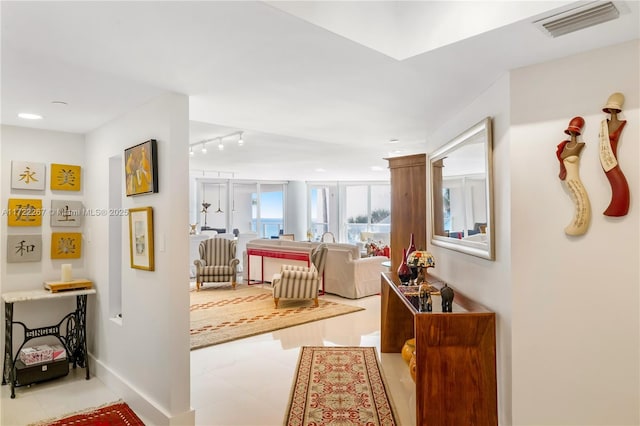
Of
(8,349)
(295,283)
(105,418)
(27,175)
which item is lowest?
→ (105,418)

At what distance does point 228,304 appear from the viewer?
6.25m

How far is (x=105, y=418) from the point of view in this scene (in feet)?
9.30

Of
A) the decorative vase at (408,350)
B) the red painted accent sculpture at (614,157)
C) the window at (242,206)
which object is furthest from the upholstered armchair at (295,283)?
the red painted accent sculpture at (614,157)

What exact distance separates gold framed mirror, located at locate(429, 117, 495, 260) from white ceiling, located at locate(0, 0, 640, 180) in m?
0.34

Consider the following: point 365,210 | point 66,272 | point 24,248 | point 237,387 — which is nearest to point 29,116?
point 24,248

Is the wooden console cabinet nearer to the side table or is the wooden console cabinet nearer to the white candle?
the side table

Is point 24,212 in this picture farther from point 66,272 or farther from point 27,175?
point 66,272

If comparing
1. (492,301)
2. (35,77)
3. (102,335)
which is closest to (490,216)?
(492,301)

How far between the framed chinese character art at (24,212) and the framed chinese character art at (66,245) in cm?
20

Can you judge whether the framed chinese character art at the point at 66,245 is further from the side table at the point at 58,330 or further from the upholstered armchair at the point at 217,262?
the upholstered armchair at the point at 217,262

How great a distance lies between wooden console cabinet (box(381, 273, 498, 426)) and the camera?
2.30m

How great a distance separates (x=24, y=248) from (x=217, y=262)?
4447 mm

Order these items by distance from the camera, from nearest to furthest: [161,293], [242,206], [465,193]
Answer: [161,293] < [465,193] < [242,206]

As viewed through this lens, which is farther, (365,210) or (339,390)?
(365,210)
